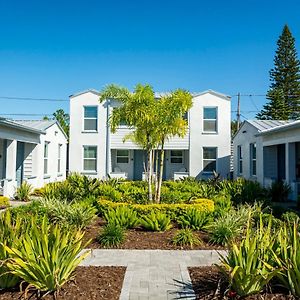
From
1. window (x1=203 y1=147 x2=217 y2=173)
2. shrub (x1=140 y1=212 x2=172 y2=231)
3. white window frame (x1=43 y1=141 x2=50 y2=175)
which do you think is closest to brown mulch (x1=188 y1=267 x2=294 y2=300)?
shrub (x1=140 y1=212 x2=172 y2=231)

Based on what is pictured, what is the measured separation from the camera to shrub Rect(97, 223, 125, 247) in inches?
302

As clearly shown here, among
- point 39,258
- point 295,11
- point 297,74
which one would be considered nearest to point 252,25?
point 295,11

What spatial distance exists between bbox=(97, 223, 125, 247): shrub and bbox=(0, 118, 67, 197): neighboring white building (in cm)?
875

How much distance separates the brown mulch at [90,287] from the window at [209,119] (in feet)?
63.2

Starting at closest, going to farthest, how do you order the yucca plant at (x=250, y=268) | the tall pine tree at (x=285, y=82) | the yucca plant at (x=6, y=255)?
the yucca plant at (x=250, y=268)
the yucca plant at (x=6, y=255)
the tall pine tree at (x=285, y=82)

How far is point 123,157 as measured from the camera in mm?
25719

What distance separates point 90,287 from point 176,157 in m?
21.1

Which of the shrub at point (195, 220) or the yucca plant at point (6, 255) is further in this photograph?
the shrub at point (195, 220)

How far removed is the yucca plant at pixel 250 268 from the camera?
14.2ft

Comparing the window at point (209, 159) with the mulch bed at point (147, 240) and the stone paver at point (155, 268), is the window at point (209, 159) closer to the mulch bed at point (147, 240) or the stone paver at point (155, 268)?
the mulch bed at point (147, 240)

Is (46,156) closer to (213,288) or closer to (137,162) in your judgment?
(137,162)

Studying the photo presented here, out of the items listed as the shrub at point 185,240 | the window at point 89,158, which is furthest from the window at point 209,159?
the shrub at point 185,240

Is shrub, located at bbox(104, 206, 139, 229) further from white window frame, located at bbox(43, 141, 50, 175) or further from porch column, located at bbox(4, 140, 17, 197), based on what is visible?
white window frame, located at bbox(43, 141, 50, 175)

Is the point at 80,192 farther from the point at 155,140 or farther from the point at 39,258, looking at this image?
the point at 39,258
